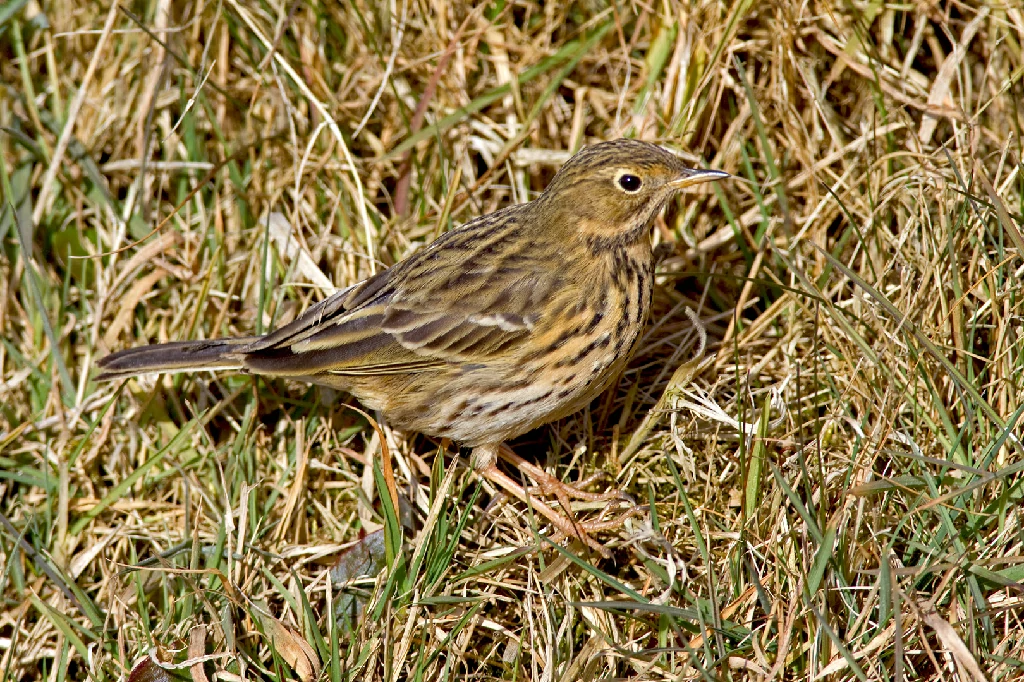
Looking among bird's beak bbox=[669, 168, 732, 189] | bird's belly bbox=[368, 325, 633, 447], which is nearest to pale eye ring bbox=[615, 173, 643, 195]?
bird's beak bbox=[669, 168, 732, 189]

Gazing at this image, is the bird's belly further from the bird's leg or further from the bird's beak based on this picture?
the bird's beak

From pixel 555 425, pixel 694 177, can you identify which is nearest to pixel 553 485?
pixel 555 425

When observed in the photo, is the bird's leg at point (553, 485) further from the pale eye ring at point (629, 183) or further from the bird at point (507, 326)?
the pale eye ring at point (629, 183)

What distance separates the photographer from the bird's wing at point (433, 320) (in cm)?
441

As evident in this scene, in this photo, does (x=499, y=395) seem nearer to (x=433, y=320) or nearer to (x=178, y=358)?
(x=433, y=320)

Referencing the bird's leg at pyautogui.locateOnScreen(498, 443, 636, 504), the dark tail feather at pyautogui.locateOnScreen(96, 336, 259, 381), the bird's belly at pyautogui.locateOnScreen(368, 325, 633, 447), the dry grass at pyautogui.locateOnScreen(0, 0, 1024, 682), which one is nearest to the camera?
the dry grass at pyautogui.locateOnScreen(0, 0, 1024, 682)

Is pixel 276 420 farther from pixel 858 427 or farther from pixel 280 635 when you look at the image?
pixel 858 427

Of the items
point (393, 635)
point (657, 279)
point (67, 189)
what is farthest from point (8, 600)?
point (657, 279)

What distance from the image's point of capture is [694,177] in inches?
172

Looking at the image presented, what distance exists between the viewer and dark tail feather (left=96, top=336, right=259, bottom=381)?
15.3ft

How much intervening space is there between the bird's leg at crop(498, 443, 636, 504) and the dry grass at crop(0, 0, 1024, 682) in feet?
0.32

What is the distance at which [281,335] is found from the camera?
15.3ft

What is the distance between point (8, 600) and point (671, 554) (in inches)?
107

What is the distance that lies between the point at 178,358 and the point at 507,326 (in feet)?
4.73
